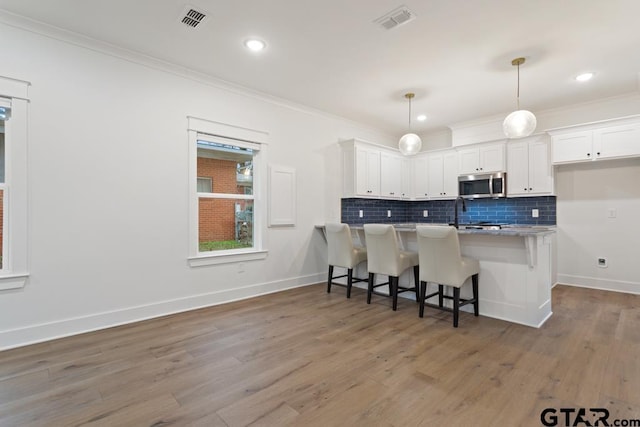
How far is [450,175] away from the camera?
228 inches

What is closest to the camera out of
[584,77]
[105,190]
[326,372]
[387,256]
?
[326,372]

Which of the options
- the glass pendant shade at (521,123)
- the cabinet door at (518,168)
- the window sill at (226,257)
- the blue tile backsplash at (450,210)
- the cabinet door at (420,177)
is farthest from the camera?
the cabinet door at (420,177)

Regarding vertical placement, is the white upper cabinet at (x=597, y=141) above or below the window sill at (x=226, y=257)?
above

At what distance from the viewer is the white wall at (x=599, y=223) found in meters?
4.31

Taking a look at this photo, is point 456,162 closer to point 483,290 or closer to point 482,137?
point 482,137

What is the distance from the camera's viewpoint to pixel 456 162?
18.7 ft

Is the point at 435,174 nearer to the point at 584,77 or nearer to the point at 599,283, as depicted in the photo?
A: the point at 584,77

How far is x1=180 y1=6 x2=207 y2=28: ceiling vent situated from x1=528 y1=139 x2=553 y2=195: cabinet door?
4857mm

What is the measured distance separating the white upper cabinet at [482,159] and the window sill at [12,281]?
19.7ft

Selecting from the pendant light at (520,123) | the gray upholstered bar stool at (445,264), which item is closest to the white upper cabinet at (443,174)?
the pendant light at (520,123)

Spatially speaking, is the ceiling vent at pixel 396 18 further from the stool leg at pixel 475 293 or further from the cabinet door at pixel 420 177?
the cabinet door at pixel 420 177

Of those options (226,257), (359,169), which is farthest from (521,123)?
(226,257)

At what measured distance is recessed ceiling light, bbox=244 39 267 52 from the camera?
303 centimetres

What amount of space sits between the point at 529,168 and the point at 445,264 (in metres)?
2.97
